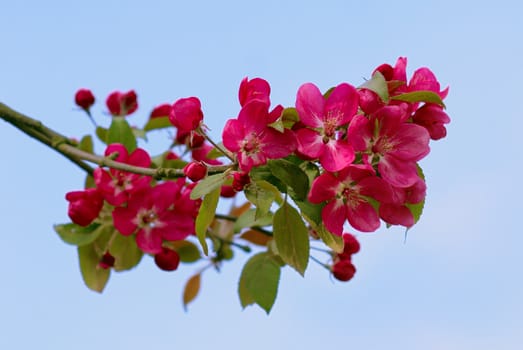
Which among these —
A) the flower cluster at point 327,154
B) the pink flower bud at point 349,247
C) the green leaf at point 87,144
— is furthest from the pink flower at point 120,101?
the flower cluster at point 327,154

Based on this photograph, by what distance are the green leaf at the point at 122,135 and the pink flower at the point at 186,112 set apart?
28.6 inches

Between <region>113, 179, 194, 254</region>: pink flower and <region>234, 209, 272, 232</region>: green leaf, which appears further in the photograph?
<region>234, 209, 272, 232</region>: green leaf

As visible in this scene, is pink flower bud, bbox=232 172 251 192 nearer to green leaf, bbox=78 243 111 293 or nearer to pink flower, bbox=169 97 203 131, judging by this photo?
pink flower, bbox=169 97 203 131

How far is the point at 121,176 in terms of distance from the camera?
2.08 metres

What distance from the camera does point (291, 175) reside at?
1.49 metres

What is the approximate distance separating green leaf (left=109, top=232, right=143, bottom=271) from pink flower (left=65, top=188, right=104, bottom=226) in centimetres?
24

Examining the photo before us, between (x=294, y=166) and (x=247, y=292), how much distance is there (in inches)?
35.9

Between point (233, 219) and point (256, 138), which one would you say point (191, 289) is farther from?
point (256, 138)

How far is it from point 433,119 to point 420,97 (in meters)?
0.08

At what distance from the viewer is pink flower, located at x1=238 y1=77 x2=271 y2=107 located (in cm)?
150

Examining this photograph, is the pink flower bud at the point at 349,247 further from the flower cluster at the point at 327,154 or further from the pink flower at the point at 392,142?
the pink flower at the point at 392,142

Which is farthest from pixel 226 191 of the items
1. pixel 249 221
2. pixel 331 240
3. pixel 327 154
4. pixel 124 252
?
pixel 327 154

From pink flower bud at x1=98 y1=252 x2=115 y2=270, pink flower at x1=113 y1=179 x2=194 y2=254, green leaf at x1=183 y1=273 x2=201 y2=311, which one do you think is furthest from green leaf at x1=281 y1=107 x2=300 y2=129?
green leaf at x1=183 y1=273 x2=201 y2=311

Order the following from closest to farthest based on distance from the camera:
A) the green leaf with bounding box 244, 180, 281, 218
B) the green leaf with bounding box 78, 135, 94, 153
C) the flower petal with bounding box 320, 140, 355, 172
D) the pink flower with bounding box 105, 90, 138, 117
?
the flower petal with bounding box 320, 140, 355, 172 → the green leaf with bounding box 244, 180, 281, 218 → the green leaf with bounding box 78, 135, 94, 153 → the pink flower with bounding box 105, 90, 138, 117
